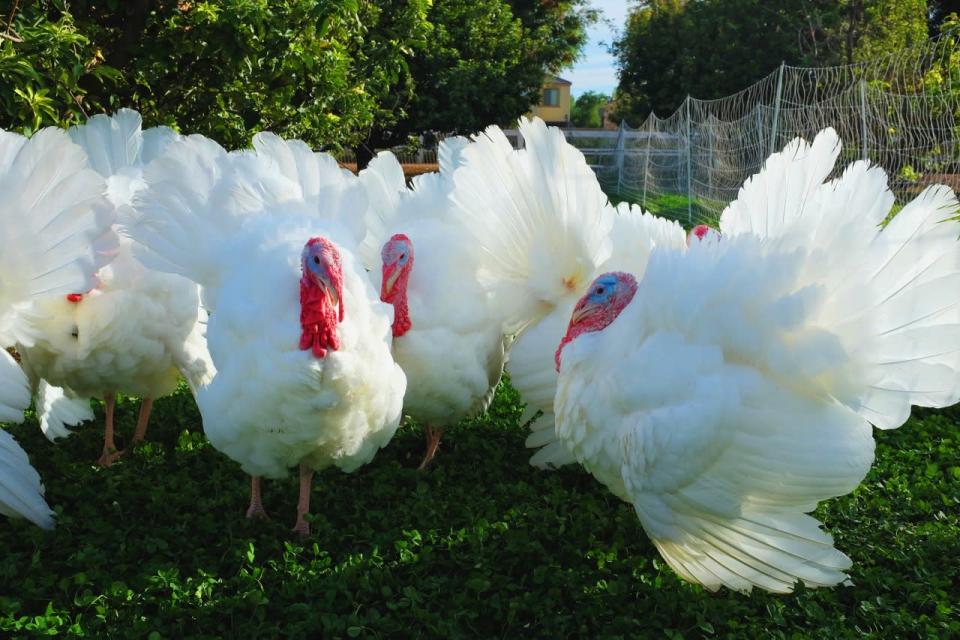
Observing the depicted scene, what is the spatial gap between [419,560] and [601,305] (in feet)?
5.04

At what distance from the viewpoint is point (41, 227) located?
4.51m

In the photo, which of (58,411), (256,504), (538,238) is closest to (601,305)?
(538,238)

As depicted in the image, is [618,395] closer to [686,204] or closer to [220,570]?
[220,570]

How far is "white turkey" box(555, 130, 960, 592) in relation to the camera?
3.54 m

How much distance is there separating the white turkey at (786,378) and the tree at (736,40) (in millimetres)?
25044

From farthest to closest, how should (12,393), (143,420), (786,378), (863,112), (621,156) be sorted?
(621,156) < (863,112) < (143,420) < (12,393) < (786,378)

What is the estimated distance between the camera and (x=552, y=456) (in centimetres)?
518

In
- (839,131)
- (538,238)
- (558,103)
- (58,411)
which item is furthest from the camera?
(558,103)

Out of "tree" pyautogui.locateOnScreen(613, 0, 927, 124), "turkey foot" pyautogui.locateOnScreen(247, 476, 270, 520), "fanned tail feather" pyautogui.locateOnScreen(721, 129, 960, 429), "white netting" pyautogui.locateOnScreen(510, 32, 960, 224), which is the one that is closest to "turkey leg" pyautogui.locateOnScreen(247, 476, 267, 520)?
"turkey foot" pyautogui.locateOnScreen(247, 476, 270, 520)

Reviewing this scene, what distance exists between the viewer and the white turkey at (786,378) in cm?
354

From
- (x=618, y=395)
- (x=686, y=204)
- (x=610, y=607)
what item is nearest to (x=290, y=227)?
(x=618, y=395)

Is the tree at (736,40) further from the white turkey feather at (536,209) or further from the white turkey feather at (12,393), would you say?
the white turkey feather at (12,393)

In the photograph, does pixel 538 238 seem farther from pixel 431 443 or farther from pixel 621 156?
pixel 621 156

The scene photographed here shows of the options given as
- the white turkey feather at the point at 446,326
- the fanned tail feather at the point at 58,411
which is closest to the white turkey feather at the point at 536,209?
the white turkey feather at the point at 446,326
